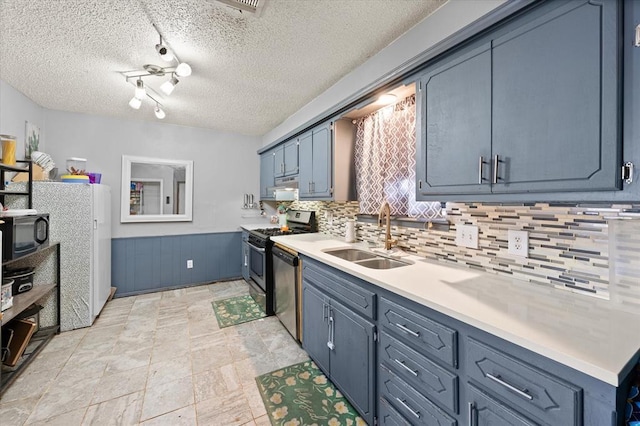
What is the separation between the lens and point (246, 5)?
1469 mm

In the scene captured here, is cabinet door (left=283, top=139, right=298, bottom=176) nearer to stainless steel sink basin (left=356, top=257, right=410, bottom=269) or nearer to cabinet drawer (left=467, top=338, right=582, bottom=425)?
stainless steel sink basin (left=356, top=257, right=410, bottom=269)

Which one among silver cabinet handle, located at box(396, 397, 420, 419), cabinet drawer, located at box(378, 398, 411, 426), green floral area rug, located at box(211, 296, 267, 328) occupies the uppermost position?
silver cabinet handle, located at box(396, 397, 420, 419)

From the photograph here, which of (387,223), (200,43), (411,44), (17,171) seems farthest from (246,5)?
(17,171)

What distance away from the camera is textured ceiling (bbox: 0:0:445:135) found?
1551 mm

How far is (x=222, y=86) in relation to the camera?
8.52ft

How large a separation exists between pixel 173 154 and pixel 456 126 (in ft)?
12.8

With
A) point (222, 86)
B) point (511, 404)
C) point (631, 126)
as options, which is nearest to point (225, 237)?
point (222, 86)

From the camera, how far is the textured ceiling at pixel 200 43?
5.09 feet

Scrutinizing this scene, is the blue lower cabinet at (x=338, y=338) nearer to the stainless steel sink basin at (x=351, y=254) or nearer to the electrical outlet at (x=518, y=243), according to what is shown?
the stainless steel sink basin at (x=351, y=254)

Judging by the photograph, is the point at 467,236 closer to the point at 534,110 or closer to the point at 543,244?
the point at 543,244

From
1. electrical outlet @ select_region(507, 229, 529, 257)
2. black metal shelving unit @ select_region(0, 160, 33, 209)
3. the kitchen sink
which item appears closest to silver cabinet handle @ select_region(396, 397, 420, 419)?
the kitchen sink

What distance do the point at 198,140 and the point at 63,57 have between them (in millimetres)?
1993

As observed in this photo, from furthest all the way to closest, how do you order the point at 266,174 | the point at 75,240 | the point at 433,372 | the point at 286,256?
the point at 266,174
the point at 75,240
the point at 286,256
the point at 433,372

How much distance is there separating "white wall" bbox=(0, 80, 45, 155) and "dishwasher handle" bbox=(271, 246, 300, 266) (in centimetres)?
280
